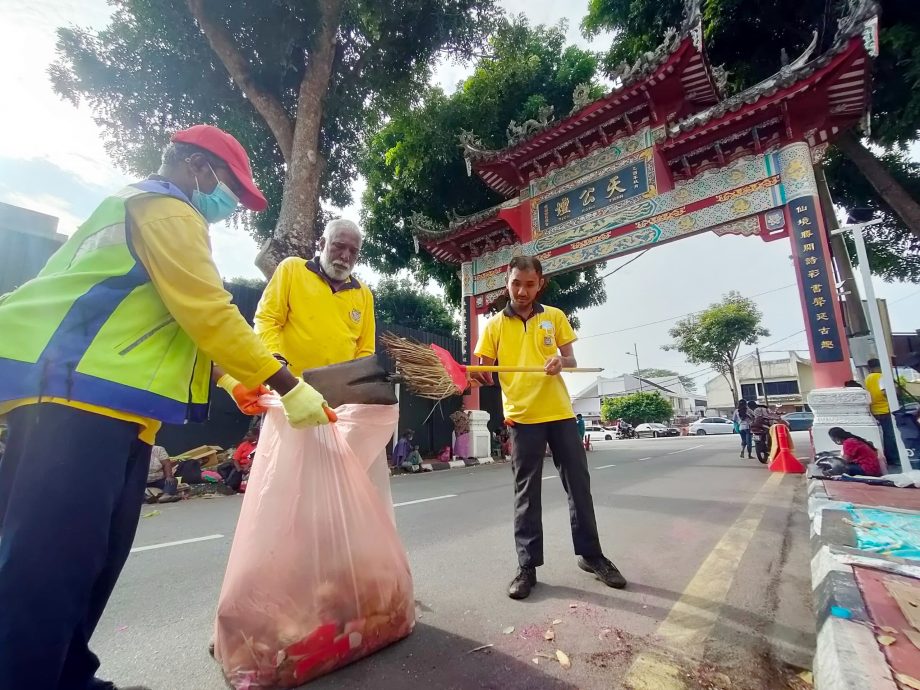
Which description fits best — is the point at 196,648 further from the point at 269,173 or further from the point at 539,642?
the point at 269,173

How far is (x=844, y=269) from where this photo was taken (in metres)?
7.96

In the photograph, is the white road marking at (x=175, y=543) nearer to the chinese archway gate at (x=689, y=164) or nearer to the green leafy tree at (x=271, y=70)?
the green leafy tree at (x=271, y=70)

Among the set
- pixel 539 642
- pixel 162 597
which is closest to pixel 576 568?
pixel 539 642

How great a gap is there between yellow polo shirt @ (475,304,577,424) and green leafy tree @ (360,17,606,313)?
9.37 m

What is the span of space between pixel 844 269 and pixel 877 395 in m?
3.39

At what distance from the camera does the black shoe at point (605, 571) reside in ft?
6.59

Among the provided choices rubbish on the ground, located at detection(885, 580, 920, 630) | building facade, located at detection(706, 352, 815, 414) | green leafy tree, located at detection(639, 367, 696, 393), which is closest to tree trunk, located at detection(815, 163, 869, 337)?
rubbish on the ground, located at detection(885, 580, 920, 630)

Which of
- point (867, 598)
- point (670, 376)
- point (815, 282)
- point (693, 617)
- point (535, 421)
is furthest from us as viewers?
point (670, 376)

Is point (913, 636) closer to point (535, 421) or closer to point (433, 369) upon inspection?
point (535, 421)

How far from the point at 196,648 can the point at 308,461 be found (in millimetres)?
840

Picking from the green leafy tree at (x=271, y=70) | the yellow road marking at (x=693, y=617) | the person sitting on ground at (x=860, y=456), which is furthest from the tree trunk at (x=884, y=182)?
the yellow road marking at (x=693, y=617)

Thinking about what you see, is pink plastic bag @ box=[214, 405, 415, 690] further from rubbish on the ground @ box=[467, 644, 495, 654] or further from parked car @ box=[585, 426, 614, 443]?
parked car @ box=[585, 426, 614, 443]

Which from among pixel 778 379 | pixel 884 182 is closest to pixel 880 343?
pixel 884 182

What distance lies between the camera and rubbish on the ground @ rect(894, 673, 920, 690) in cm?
93
